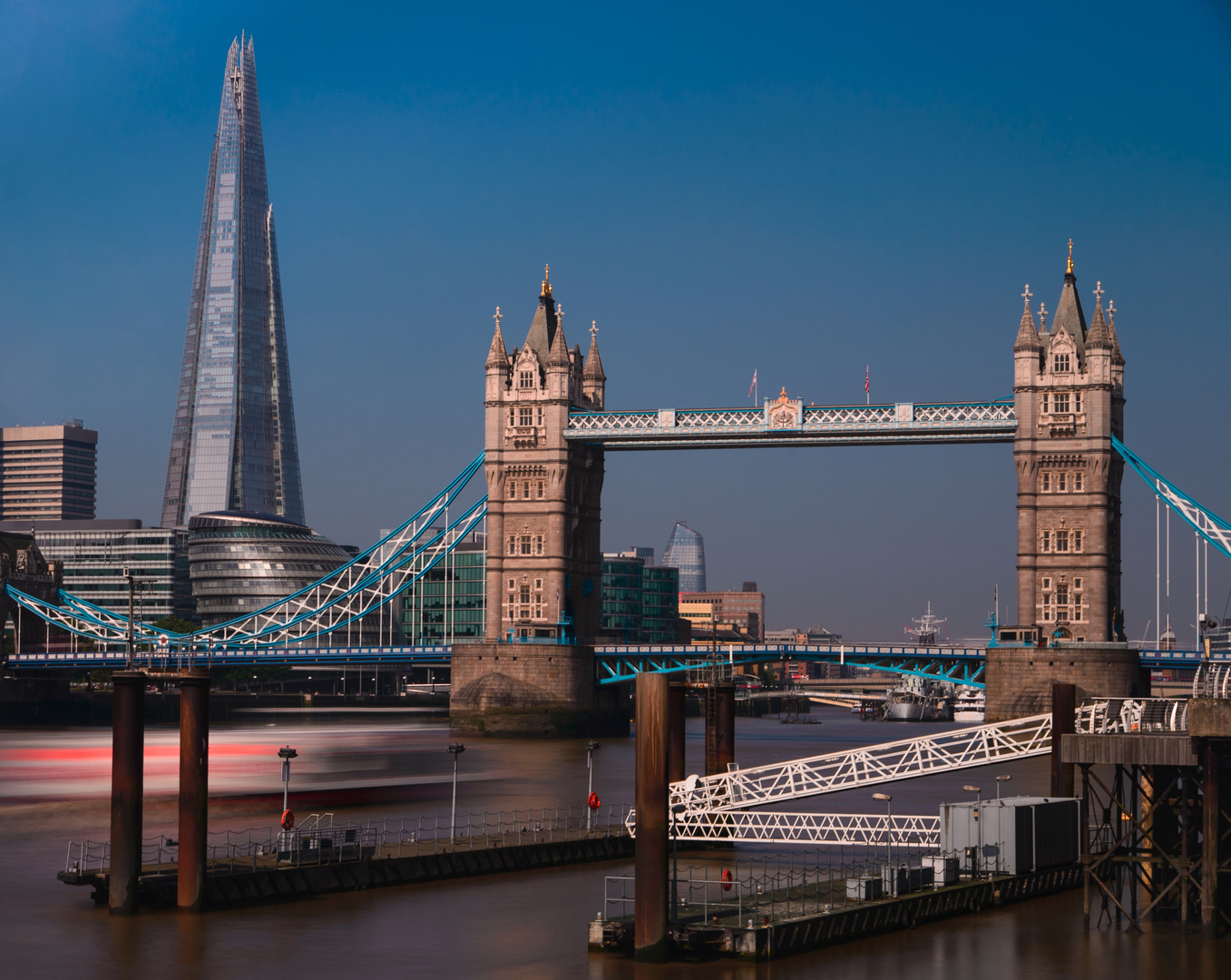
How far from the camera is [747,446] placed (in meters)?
121

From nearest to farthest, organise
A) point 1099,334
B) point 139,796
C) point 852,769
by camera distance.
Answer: point 139,796 < point 852,769 < point 1099,334

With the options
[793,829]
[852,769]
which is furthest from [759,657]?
[793,829]

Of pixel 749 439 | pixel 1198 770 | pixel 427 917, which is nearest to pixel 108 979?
pixel 427 917

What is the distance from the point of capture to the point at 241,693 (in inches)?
6939

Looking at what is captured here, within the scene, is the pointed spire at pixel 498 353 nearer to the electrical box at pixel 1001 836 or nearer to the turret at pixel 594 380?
the turret at pixel 594 380

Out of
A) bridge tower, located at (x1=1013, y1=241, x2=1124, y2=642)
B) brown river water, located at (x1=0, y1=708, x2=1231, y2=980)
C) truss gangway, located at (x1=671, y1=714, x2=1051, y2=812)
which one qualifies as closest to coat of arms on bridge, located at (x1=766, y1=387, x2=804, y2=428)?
bridge tower, located at (x1=1013, y1=241, x2=1124, y2=642)

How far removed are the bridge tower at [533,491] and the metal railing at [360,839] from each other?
198 ft

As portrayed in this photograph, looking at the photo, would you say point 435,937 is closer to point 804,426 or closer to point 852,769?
point 852,769

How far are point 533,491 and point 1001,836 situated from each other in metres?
83.5

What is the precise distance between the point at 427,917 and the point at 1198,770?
1690 cm

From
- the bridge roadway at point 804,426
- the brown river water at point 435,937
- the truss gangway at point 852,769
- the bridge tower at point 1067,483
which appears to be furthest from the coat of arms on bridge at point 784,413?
the truss gangway at point 852,769

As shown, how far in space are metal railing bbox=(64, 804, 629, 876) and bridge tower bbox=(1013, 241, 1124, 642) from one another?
58.1 m

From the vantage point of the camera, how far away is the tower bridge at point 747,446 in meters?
114

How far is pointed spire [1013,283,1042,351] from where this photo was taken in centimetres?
11544
